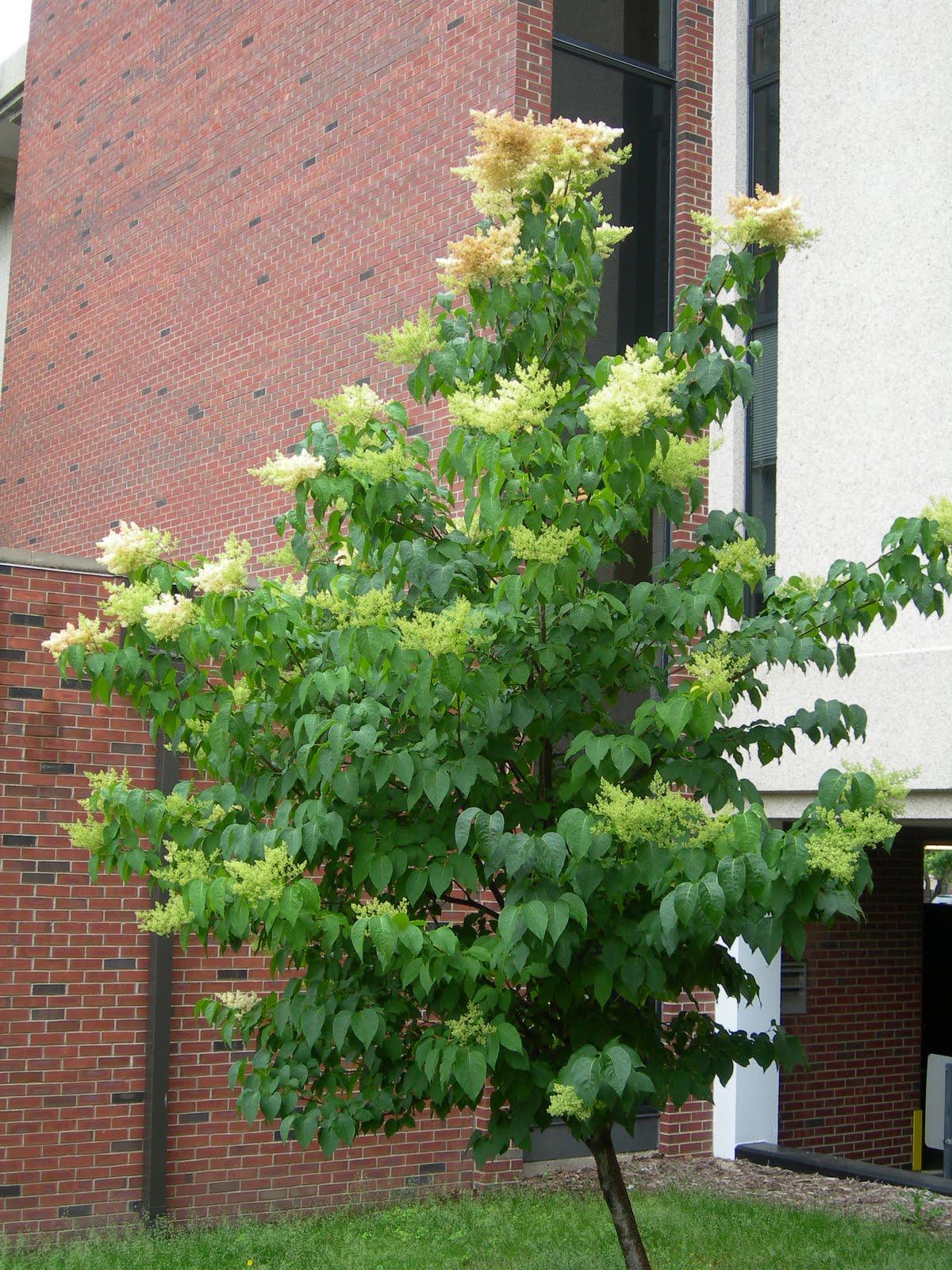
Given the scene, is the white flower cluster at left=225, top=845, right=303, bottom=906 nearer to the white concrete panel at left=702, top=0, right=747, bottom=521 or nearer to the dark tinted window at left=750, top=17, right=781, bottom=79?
the white concrete panel at left=702, top=0, right=747, bottom=521

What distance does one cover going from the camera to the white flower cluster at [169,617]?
5137 millimetres

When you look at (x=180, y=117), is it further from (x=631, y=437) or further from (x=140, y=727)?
(x=631, y=437)

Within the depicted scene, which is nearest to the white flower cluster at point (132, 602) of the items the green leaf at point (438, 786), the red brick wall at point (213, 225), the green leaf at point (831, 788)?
the green leaf at point (438, 786)

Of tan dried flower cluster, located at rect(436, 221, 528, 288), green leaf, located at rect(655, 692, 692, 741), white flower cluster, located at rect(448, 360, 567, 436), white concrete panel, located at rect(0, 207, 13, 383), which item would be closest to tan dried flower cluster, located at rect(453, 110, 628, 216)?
tan dried flower cluster, located at rect(436, 221, 528, 288)

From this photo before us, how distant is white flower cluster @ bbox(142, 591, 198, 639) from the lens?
16.9 ft

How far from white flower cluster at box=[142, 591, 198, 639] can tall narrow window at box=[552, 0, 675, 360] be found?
7.09m

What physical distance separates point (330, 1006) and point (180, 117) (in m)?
12.3

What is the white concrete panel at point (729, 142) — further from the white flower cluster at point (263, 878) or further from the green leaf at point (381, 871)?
the white flower cluster at point (263, 878)

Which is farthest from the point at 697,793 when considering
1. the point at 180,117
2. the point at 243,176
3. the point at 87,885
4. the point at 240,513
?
the point at 180,117

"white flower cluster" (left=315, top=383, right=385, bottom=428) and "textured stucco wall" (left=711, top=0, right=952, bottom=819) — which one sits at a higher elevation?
"textured stucco wall" (left=711, top=0, right=952, bottom=819)

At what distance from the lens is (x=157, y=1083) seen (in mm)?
8953

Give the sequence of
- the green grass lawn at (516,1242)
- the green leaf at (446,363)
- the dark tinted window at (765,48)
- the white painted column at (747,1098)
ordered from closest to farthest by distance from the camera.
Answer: the green leaf at (446,363)
the green grass lawn at (516,1242)
the white painted column at (747,1098)
the dark tinted window at (765,48)

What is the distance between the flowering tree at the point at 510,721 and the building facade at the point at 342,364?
10.9 ft

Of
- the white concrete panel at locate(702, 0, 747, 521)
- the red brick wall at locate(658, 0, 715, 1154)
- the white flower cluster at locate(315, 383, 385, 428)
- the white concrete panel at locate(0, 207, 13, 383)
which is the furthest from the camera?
the white concrete panel at locate(0, 207, 13, 383)
